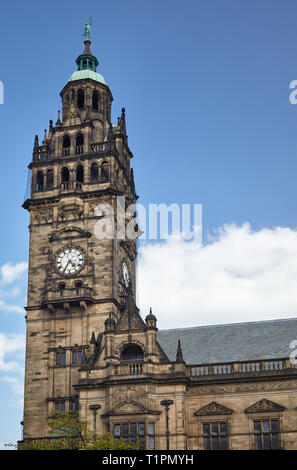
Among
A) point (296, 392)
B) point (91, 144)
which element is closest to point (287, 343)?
point (296, 392)

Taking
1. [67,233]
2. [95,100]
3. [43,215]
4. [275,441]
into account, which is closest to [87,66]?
[95,100]

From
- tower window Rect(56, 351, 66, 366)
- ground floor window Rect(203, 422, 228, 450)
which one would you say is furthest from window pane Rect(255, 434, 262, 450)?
tower window Rect(56, 351, 66, 366)

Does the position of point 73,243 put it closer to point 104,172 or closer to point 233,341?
point 104,172

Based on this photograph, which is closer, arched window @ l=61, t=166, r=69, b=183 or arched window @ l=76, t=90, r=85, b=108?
arched window @ l=61, t=166, r=69, b=183

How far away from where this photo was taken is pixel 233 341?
5122 cm

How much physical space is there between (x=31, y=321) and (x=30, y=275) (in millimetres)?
3773

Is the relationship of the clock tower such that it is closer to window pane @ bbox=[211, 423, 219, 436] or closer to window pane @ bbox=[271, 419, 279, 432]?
window pane @ bbox=[211, 423, 219, 436]

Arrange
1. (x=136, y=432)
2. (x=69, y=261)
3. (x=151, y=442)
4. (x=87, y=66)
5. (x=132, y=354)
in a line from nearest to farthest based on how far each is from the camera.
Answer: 1. (x=151, y=442)
2. (x=136, y=432)
3. (x=132, y=354)
4. (x=69, y=261)
5. (x=87, y=66)

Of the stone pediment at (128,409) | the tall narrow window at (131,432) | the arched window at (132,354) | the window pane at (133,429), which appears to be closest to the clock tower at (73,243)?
the arched window at (132,354)

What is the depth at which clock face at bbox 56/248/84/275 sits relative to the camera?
179 feet

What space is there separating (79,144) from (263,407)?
26656 millimetres

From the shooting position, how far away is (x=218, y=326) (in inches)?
2119

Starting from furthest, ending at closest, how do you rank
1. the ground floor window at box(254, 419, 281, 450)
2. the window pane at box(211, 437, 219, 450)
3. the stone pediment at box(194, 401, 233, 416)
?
the stone pediment at box(194, 401, 233, 416) < the window pane at box(211, 437, 219, 450) < the ground floor window at box(254, 419, 281, 450)

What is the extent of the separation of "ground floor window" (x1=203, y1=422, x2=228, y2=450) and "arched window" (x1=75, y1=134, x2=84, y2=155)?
82.1 feet
